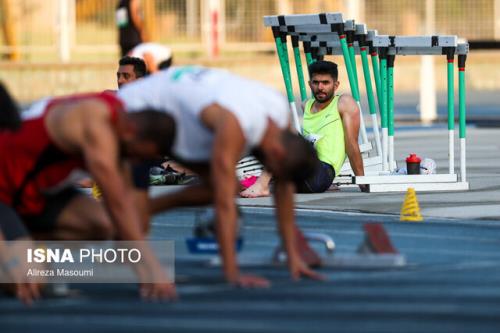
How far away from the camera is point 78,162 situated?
324 inches

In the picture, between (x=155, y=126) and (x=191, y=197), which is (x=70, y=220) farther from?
A: (x=155, y=126)

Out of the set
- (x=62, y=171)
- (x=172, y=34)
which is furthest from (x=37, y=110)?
(x=172, y=34)

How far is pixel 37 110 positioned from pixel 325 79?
5926 millimetres

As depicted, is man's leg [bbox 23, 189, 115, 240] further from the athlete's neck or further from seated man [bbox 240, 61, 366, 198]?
the athlete's neck

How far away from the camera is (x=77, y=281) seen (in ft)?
28.7

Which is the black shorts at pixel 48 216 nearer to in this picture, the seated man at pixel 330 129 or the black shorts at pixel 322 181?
the seated man at pixel 330 129

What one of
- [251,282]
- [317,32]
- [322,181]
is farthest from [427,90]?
[251,282]

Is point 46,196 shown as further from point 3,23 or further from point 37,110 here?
point 3,23

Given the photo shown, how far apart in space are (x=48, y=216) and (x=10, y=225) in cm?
38

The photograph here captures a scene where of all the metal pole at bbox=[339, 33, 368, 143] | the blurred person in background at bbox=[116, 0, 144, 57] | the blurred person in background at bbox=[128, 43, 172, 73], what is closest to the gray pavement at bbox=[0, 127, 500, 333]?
the metal pole at bbox=[339, 33, 368, 143]

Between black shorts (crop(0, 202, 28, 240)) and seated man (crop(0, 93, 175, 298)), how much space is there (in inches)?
4.9

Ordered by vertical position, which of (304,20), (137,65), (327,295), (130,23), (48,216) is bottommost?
(327,295)

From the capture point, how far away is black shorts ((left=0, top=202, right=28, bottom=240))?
8109 millimetres

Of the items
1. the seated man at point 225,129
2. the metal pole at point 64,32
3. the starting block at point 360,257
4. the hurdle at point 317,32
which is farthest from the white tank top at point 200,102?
the metal pole at point 64,32
